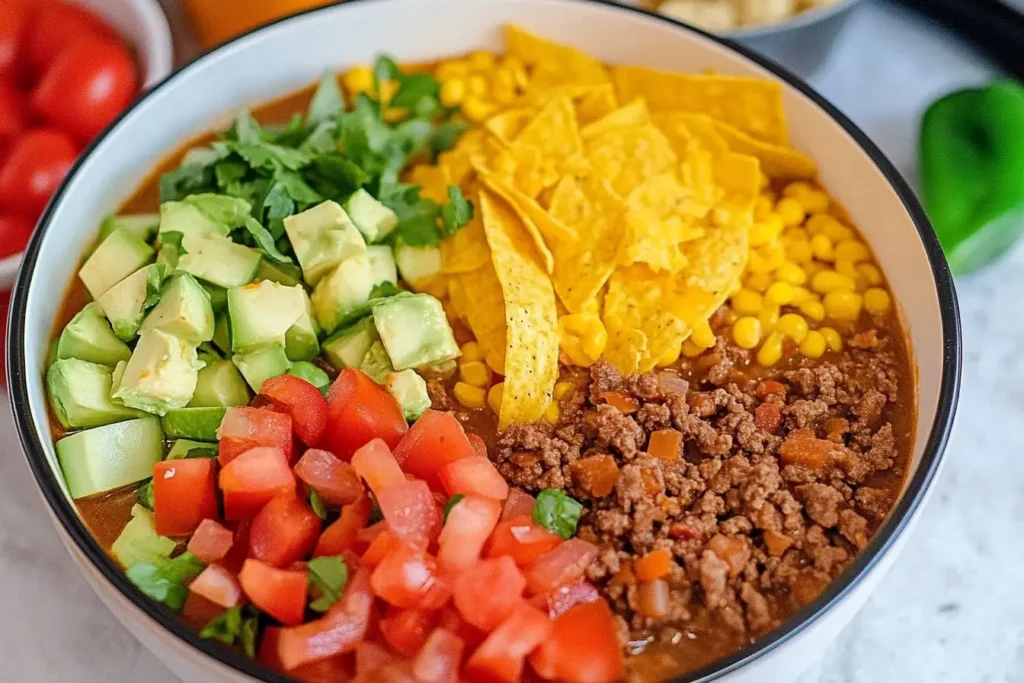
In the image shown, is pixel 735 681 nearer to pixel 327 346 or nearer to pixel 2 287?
pixel 327 346

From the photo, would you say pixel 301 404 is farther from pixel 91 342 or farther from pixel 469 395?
pixel 91 342

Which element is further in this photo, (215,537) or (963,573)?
(963,573)

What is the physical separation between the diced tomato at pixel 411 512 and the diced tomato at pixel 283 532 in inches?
6.6

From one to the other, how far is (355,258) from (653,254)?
2.64 feet

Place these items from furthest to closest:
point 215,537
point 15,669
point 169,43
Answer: point 169,43 → point 15,669 → point 215,537

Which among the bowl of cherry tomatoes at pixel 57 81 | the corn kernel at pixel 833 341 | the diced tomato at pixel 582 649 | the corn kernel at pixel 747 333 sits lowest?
the diced tomato at pixel 582 649

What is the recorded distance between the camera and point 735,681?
1836 millimetres

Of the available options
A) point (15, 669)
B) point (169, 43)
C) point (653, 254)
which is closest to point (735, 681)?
point (653, 254)

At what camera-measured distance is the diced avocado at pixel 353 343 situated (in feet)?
8.11

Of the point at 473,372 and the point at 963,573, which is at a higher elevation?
the point at 473,372

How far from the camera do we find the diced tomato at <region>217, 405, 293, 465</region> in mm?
2088

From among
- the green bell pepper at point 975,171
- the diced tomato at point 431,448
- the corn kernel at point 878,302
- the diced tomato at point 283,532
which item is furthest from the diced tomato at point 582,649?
the green bell pepper at point 975,171

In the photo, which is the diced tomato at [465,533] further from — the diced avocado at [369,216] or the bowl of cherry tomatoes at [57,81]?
the bowl of cherry tomatoes at [57,81]

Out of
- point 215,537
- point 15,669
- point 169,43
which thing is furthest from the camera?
point 169,43
